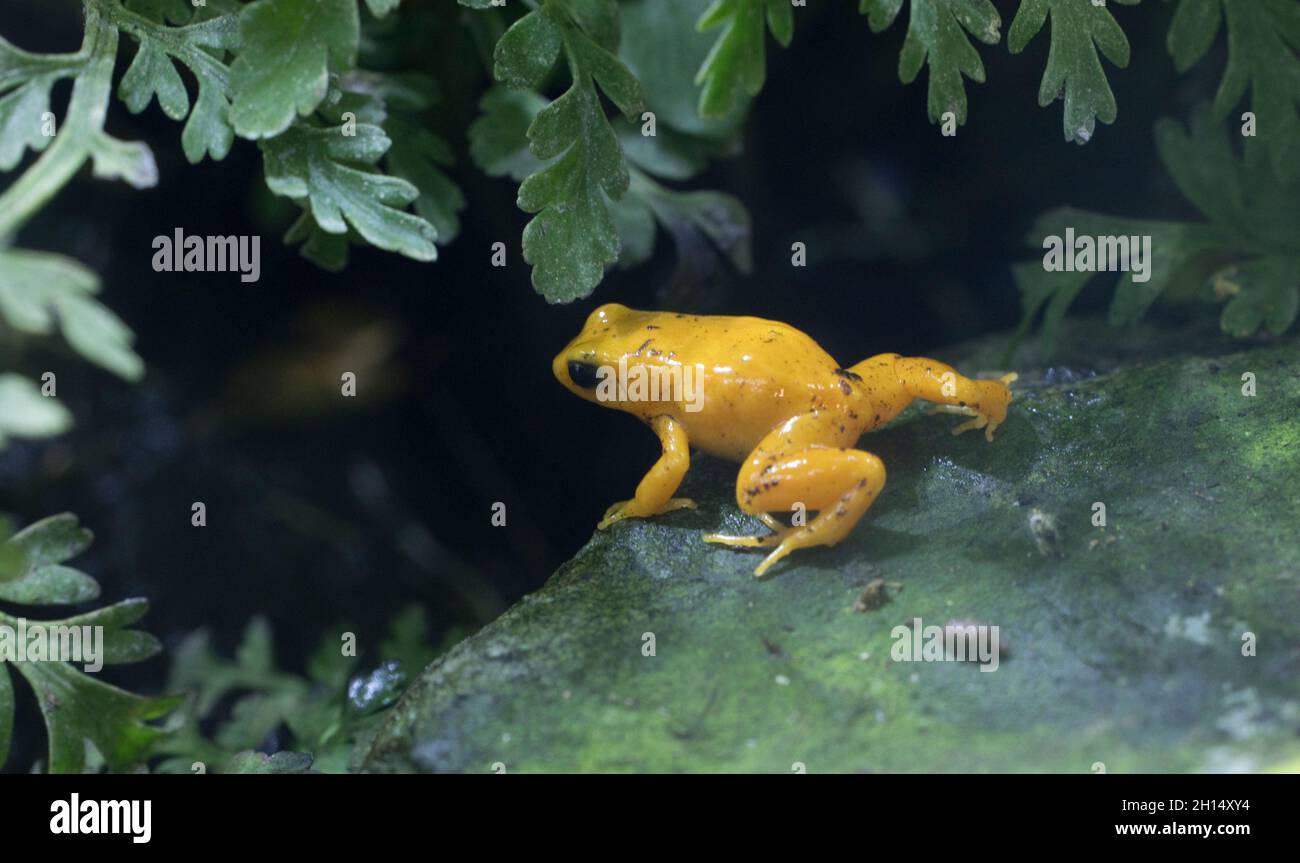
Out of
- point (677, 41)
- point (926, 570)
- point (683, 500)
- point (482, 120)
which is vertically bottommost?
point (926, 570)

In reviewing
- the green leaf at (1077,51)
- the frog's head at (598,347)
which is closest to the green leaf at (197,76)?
the frog's head at (598,347)

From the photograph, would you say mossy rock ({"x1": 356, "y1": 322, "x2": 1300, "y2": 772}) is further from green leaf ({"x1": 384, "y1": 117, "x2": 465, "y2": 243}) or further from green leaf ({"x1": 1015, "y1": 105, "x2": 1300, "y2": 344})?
green leaf ({"x1": 384, "y1": 117, "x2": 465, "y2": 243})

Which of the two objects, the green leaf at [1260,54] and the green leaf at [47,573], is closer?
the green leaf at [47,573]

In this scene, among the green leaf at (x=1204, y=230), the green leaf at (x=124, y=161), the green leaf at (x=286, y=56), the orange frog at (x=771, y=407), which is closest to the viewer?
the green leaf at (x=124, y=161)

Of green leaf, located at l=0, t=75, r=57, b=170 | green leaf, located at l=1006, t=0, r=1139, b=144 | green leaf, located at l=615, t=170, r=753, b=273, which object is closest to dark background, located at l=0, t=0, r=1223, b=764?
green leaf, located at l=615, t=170, r=753, b=273

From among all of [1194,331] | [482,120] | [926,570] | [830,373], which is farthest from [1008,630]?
[482,120]

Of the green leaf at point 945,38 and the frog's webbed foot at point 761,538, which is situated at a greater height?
the green leaf at point 945,38

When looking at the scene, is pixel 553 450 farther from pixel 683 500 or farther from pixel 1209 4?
pixel 1209 4

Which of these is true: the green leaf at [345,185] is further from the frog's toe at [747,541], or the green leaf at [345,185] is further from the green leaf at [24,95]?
the frog's toe at [747,541]
